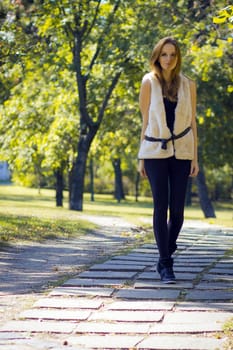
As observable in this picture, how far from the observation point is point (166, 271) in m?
8.11

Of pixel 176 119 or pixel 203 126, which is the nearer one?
pixel 176 119

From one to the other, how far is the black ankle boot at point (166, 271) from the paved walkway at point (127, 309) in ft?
0.23

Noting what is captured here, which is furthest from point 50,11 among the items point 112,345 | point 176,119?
point 112,345

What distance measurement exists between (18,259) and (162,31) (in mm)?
15818

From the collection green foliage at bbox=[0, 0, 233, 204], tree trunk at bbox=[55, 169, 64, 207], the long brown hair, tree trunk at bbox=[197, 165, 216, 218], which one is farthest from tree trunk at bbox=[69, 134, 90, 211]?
the long brown hair

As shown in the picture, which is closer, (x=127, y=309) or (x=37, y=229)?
(x=127, y=309)

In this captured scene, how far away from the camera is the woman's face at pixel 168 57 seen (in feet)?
26.8

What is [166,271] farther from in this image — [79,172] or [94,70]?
[94,70]

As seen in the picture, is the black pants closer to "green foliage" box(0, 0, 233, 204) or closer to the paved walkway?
the paved walkway

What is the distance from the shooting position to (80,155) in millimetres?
28828

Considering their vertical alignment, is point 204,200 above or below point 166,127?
below

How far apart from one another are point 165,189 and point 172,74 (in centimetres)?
107

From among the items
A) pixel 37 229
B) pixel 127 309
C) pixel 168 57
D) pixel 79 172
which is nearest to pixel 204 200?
pixel 79 172

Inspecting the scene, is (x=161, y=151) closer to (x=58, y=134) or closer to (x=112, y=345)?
(x=112, y=345)
